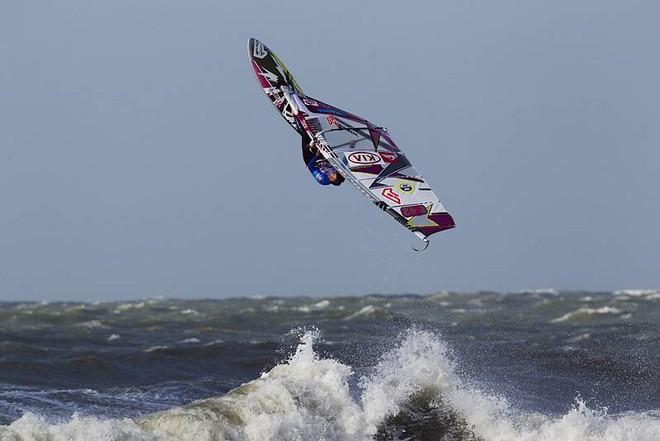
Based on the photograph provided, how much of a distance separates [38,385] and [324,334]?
29.4 ft

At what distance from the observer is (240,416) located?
40.3 ft

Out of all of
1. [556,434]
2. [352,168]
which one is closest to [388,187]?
[352,168]

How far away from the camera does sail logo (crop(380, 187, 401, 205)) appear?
12.7 metres

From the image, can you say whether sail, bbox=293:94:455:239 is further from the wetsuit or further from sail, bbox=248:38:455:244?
the wetsuit

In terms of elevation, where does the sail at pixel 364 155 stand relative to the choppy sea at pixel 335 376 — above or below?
above

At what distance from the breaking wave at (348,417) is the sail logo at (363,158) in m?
2.50

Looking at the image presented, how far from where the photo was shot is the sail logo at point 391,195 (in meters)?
12.7

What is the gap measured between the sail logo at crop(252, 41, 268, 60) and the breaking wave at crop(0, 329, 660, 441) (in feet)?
13.3

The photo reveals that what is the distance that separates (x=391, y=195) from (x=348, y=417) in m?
2.58

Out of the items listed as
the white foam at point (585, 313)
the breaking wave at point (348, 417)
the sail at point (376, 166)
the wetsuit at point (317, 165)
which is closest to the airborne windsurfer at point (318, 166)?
the wetsuit at point (317, 165)

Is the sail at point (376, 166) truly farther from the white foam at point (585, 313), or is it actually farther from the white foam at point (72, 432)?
the white foam at point (585, 313)

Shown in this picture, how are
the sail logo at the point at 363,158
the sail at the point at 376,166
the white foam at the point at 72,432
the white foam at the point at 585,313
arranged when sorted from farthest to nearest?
the white foam at the point at 585,313 → the sail logo at the point at 363,158 → the sail at the point at 376,166 → the white foam at the point at 72,432

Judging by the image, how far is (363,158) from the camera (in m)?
13.3

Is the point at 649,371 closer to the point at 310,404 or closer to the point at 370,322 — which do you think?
the point at 310,404
